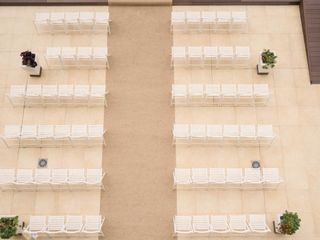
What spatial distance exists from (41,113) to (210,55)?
27.7 feet

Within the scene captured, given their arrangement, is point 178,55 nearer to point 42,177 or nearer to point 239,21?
point 239,21

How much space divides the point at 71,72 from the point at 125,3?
4.75m

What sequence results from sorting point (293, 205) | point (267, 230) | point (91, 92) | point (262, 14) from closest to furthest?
point (267, 230)
point (293, 205)
point (91, 92)
point (262, 14)

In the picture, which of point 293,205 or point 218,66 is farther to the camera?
point 218,66

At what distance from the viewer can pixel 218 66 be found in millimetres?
20984

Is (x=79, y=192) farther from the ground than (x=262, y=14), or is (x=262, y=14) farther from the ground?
(x=262, y=14)

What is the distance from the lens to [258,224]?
57.6ft

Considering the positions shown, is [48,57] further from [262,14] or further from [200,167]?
[262,14]

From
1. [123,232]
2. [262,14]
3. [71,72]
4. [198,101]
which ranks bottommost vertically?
[123,232]

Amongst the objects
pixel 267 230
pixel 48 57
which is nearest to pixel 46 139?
pixel 48 57

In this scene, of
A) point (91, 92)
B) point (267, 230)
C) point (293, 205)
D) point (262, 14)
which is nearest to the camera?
point (267, 230)

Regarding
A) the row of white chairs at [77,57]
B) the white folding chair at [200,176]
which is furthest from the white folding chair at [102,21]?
the white folding chair at [200,176]

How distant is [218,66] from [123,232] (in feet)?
29.7

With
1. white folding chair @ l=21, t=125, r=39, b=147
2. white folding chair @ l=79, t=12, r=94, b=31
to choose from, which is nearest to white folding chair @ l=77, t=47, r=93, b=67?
white folding chair @ l=79, t=12, r=94, b=31
